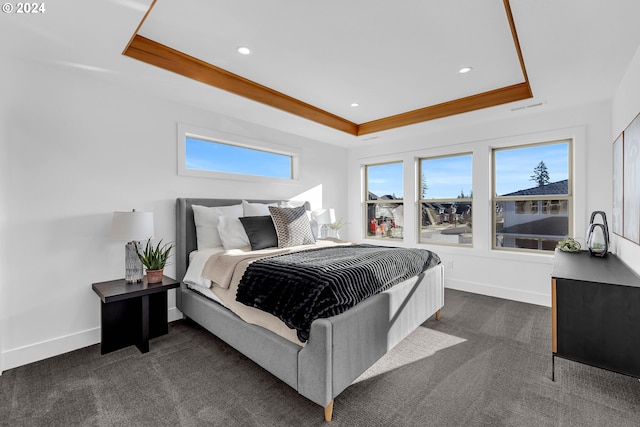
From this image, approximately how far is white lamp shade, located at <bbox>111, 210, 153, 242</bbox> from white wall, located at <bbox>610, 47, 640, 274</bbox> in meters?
3.71

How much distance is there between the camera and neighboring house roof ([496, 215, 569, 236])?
3.69 meters

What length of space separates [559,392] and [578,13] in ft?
7.75

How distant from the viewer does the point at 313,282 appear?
5.97 ft

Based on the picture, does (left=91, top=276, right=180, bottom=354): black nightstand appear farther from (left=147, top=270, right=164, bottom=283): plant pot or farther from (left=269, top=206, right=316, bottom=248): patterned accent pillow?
(left=269, top=206, right=316, bottom=248): patterned accent pillow

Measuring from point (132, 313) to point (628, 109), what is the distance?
14.8 ft

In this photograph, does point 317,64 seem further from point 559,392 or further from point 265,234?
point 559,392

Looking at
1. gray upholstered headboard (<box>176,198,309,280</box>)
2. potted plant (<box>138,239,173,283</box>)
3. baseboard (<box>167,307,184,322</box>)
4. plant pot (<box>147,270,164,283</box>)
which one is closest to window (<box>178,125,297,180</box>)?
gray upholstered headboard (<box>176,198,309,280</box>)

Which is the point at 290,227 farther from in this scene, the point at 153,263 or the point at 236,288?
the point at 153,263

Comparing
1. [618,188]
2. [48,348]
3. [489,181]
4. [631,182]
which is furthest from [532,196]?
[48,348]

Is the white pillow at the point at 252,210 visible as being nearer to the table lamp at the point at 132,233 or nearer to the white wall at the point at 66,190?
the white wall at the point at 66,190

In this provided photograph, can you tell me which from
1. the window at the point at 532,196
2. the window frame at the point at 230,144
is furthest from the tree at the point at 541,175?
the window frame at the point at 230,144

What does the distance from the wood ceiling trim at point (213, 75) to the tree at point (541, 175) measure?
9.21 feet

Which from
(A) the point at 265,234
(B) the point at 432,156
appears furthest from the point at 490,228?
(A) the point at 265,234

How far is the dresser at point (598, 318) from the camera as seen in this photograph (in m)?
1.78
